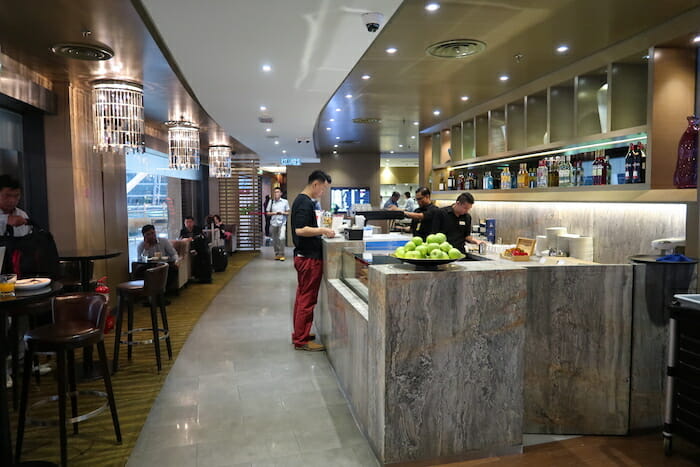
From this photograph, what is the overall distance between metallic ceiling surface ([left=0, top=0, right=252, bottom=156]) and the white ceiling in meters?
0.20

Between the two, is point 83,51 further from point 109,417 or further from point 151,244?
point 151,244

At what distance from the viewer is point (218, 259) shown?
36.0 ft

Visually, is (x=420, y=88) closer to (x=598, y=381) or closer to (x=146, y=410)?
(x=598, y=381)

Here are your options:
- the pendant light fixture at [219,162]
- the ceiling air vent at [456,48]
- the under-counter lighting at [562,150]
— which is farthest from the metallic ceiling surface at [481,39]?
the pendant light fixture at [219,162]

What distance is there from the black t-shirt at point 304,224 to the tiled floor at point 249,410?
1101 mm

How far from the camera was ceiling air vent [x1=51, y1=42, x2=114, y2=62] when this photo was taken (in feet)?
13.8

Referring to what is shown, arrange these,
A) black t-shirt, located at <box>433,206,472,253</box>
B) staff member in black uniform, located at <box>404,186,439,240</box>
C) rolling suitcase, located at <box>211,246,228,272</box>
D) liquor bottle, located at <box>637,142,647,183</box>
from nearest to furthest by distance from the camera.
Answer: liquor bottle, located at <box>637,142,647,183</box> < black t-shirt, located at <box>433,206,472,253</box> < staff member in black uniform, located at <box>404,186,439,240</box> < rolling suitcase, located at <box>211,246,228,272</box>

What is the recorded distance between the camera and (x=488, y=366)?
289 centimetres

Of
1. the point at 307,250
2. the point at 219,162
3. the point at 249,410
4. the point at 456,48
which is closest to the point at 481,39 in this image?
the point at 456,48

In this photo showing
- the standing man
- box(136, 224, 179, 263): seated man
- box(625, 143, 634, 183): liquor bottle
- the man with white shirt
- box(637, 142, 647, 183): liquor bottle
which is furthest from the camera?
the standing man

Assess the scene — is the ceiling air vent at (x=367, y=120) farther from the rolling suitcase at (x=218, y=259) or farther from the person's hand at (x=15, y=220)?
the person's hand at (x=15, y=220)

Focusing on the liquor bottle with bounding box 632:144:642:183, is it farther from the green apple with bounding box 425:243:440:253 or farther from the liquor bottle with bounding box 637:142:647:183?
the green apple with bounding box 425:243:440:253

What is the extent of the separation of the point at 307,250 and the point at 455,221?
178cm

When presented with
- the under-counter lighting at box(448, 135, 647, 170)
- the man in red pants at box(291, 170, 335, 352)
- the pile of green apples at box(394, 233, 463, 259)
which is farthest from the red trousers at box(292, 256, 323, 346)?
the under-counter lighting at box(448, 135, 647, 170)
